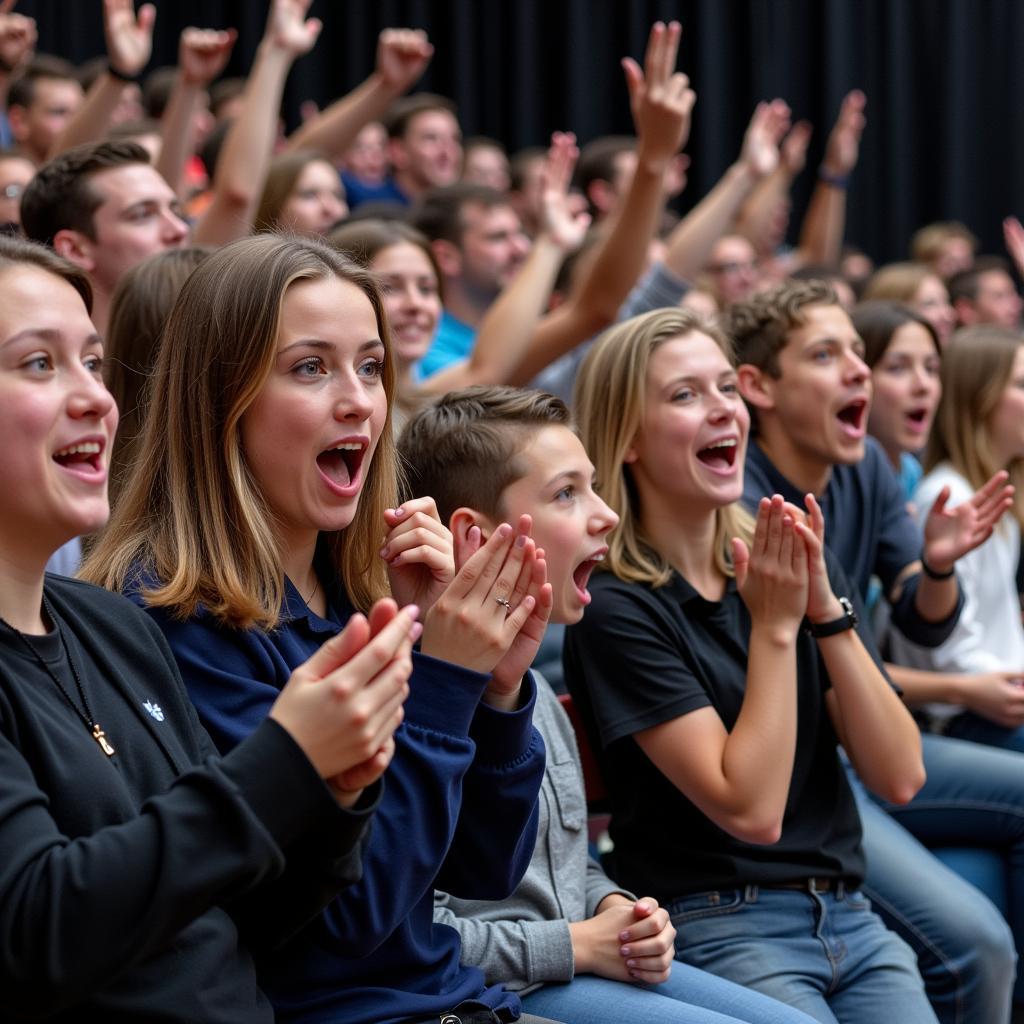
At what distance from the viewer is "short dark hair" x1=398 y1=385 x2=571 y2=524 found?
1.82m

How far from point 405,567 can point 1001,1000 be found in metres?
1.29

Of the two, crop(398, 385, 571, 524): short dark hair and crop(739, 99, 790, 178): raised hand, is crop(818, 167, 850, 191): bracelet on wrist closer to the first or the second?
crop(739, 99, 790, 178): raised hand

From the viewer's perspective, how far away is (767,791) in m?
1.84

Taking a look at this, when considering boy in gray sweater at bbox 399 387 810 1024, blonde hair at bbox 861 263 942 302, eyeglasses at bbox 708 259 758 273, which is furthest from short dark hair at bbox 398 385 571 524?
eyeglasses at bbox 708 259 758 273

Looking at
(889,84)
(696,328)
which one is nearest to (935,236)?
(889,84)

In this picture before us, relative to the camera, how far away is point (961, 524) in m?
2.54

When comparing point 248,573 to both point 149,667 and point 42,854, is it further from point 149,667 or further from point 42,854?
point 42,854

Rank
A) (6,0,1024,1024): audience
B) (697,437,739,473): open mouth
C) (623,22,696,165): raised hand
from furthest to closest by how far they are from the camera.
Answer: (623,22,696,165): raised hand
(697,437,739,473): open mouth
(6,0,1024,1024): audience

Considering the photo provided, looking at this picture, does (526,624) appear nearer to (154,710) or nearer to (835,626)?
(154,710)

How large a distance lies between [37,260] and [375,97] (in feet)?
10.5

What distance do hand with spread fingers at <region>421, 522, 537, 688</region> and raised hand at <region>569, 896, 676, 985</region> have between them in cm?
48

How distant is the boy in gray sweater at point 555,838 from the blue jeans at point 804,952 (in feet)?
0.42

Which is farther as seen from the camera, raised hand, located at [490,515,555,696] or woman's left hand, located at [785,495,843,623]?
woman's left hand, located at [785,495,843,623]

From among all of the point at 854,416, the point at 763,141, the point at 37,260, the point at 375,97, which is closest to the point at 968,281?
the point at 763,141
